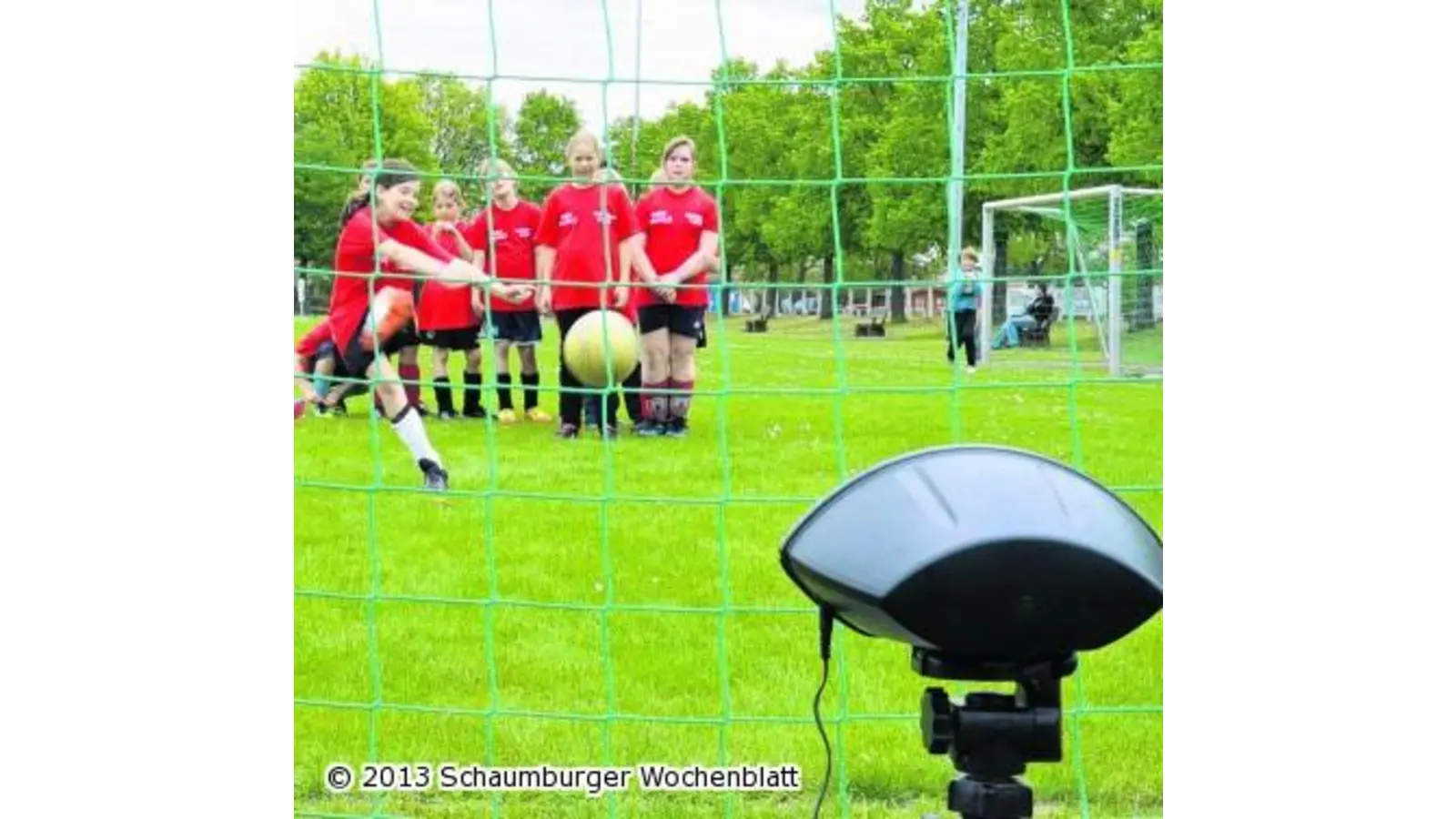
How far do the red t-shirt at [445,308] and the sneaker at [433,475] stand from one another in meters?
0.25

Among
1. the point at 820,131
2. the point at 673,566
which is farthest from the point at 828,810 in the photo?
the point at 820,131

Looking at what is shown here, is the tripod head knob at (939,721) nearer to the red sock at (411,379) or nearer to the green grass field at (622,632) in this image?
the green grass field at (622,632)

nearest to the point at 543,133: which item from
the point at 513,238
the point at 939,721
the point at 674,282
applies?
the point at 674,282

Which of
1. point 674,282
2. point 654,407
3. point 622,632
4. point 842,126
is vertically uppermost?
point 842,126

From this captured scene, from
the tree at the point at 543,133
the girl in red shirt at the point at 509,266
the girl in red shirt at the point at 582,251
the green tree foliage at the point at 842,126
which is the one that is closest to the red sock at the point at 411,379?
the girl in red shirt at the point at 509,266

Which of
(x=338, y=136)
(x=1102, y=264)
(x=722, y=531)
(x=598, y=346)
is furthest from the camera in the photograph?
(x=1102, y=264)

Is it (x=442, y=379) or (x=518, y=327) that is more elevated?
(x=518, y=327)

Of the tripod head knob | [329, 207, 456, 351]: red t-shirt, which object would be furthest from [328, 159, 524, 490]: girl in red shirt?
the tripod head knob

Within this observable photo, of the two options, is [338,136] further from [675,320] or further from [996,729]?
[996,729]

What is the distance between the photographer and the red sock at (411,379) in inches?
103

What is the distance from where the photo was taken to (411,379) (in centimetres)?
264

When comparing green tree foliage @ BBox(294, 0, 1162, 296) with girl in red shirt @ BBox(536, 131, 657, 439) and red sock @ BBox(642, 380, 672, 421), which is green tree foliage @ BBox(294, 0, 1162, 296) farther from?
red sock @ BBox(642, 380, 672, 421)

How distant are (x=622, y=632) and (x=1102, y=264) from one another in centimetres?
407

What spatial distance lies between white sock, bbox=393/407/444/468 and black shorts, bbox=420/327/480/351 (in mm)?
182
